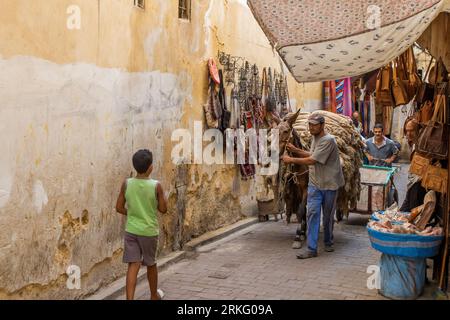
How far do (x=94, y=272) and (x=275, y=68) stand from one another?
22.8 ft

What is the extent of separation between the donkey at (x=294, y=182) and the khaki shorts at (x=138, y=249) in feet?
9.94

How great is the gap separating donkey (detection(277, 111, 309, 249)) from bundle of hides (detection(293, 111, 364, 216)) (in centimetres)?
46

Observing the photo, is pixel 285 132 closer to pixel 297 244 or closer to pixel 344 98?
pixel 297 244

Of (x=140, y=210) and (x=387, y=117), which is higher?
(x=387, y=117)

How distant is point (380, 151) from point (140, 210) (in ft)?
20.2

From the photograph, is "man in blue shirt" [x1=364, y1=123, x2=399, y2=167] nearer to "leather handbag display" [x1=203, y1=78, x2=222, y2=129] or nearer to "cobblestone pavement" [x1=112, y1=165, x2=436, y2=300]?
"cobblestone pavement" [x1=112, y1=165, x2=436, y2=300]

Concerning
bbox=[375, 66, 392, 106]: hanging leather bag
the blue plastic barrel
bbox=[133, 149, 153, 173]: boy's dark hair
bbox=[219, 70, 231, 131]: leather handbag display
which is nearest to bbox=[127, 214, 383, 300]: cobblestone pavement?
the blue plastic barrel

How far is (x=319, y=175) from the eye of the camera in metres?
7.16

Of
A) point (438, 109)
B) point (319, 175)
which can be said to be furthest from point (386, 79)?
point (319, 175)

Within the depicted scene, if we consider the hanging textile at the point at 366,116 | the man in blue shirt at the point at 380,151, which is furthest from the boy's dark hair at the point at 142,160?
the hanging textile at the point at 366,116

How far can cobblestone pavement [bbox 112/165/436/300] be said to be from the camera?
565 cm

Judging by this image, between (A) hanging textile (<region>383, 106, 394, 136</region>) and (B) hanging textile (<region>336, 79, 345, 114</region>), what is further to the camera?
(A) hanging textile (<region>383, 106, 394, 136</region>)

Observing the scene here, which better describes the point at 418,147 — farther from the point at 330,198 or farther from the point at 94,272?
the point at 94,272

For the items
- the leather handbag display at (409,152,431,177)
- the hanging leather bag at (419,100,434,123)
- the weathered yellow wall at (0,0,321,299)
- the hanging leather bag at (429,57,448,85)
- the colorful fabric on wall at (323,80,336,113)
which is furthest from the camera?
the colorful fabric on wall at (323,80,336,113)
